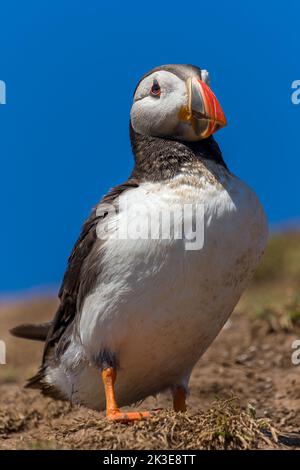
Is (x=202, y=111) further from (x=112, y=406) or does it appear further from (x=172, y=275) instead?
(x=112, y=406)

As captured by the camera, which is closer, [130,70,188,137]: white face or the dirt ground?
the dirt ground

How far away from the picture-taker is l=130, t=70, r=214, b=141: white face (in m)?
6.82

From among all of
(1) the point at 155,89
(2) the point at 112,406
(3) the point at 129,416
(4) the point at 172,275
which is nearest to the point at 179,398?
(2) the point at 112,406

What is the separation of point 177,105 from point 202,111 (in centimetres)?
24

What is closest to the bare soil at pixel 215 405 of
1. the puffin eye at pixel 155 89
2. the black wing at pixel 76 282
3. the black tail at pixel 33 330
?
the black wing at pixel 76 282

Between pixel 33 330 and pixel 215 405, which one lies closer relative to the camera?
pixel 215 405

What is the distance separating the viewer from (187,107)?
6.75 m

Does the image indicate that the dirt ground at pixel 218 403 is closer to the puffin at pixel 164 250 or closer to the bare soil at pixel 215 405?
the bare soil at pixel 215 405

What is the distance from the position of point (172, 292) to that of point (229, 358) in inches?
152

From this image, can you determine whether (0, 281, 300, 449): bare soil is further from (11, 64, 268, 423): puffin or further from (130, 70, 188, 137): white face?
(130, 70, 188, 137): white face

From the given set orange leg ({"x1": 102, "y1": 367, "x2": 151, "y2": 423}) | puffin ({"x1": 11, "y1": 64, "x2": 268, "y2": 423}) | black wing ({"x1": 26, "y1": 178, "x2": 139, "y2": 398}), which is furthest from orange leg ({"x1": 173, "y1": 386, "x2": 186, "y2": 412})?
black wing ({"x1": 26, "y1": 178, "x2": 139, "y2": 398})

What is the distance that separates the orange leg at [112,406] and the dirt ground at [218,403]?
0.40 ft

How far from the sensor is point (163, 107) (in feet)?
22.6

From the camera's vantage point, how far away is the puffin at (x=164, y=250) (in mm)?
6410
